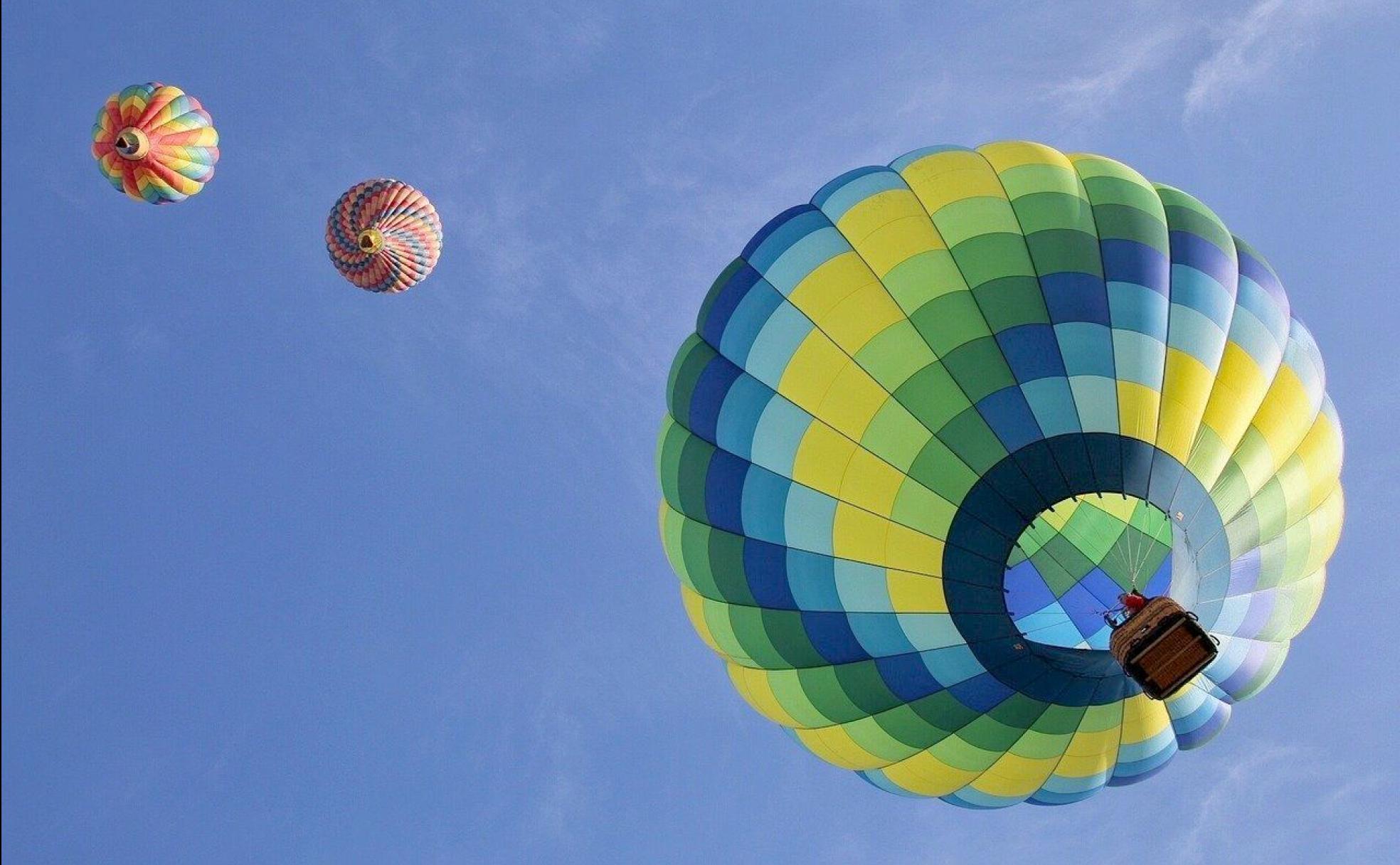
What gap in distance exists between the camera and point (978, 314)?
37.7 feet

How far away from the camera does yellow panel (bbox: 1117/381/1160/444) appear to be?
1088 cm

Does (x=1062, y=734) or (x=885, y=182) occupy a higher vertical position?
(x=885, y=182)

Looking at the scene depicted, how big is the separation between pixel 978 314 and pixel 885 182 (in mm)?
1963

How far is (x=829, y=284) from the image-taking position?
1220cm

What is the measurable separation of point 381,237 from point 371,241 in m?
0.16

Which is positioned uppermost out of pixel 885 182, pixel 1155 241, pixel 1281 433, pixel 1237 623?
pixel 885 182

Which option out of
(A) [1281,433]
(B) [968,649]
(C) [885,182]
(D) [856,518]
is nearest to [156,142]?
(C) [885,182]

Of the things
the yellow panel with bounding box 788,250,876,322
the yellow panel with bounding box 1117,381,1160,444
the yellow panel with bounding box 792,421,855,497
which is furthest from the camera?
the yellow panel with bounding box 788,250,876,322

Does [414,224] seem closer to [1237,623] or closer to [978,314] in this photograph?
[978,314]

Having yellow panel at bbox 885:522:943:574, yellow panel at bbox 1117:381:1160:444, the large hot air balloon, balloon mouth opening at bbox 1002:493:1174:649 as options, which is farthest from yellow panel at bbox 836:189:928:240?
balloon mouth opening at bbox 1002:493:1174:649

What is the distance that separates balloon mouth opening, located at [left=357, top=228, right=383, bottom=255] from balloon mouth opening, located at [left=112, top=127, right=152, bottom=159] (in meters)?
3.18

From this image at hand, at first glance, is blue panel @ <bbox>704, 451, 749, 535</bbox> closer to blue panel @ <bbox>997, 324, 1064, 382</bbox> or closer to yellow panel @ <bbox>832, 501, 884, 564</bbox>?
yellow panel @ <bbox>832, 501, 884, 564</bbox>

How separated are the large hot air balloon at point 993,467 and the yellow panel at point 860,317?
0.08 feet

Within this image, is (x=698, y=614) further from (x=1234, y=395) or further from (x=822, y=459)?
(x=1234, y=395)
